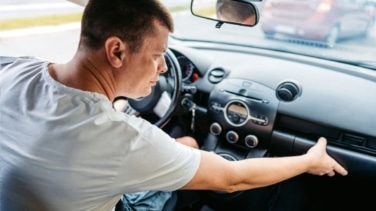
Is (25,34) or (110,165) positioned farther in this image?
(25,34)

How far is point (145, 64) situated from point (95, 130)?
0.27m

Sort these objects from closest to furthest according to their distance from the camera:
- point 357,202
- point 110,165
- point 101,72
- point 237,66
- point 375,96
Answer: point 110,165, point 101,72, point 375,96, point 357,202, point 237,66

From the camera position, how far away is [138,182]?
1008 millimetres

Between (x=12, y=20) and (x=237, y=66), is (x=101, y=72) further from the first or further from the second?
(x=12, y=20)

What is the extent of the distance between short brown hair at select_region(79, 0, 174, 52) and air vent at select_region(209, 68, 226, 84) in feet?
3.42

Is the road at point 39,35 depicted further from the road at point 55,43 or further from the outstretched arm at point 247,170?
the outstretched arm at point 247,170

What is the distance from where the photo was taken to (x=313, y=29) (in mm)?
2248

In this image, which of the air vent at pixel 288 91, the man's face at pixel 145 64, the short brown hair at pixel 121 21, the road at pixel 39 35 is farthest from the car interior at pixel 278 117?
the short brown hair at pixel 121 21

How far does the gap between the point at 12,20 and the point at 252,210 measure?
175cm

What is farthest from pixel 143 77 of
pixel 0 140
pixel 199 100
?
pixel 199 100

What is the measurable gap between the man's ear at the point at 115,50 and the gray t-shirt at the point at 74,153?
11 centimetres

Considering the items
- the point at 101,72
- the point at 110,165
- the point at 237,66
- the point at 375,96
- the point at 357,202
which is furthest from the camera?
the point at 237,66

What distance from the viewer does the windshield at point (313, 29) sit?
6.63ft

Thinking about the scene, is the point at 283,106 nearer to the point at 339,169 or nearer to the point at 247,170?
the point at 339,169
